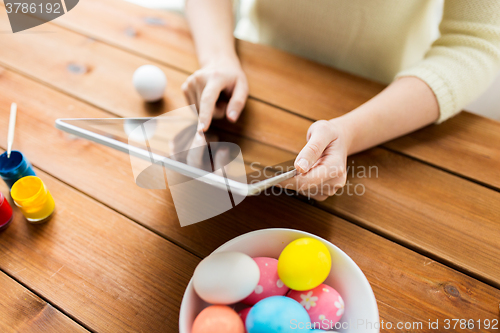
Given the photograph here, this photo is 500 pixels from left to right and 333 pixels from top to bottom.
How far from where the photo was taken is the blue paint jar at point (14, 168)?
0.58 m

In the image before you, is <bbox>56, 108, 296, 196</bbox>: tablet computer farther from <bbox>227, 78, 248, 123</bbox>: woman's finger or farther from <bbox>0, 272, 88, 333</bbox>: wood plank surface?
<bbox>0, 272, 88, 333</bbox>: wood plank surface

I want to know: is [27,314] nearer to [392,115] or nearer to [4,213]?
[4,213]

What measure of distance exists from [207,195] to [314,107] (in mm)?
312

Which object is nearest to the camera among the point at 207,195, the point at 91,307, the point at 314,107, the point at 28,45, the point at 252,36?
the point at 91,307

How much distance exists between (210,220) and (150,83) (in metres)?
0.33

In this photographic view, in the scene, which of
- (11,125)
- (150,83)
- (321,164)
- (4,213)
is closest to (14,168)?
(4,213)

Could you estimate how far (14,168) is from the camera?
1.89ft

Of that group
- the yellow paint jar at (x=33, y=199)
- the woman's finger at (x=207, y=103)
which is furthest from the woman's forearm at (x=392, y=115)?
the yellow paint jar at (x=33, y=199)

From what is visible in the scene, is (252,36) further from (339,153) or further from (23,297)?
(23,297)

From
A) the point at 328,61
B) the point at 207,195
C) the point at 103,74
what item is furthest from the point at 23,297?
the point at 328,61

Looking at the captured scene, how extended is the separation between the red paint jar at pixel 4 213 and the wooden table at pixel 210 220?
0.01m

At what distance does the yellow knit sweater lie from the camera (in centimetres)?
66

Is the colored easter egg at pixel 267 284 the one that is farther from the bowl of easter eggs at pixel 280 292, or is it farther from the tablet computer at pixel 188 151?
the tablet computer at pixel 188 151

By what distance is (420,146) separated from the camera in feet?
2.20
